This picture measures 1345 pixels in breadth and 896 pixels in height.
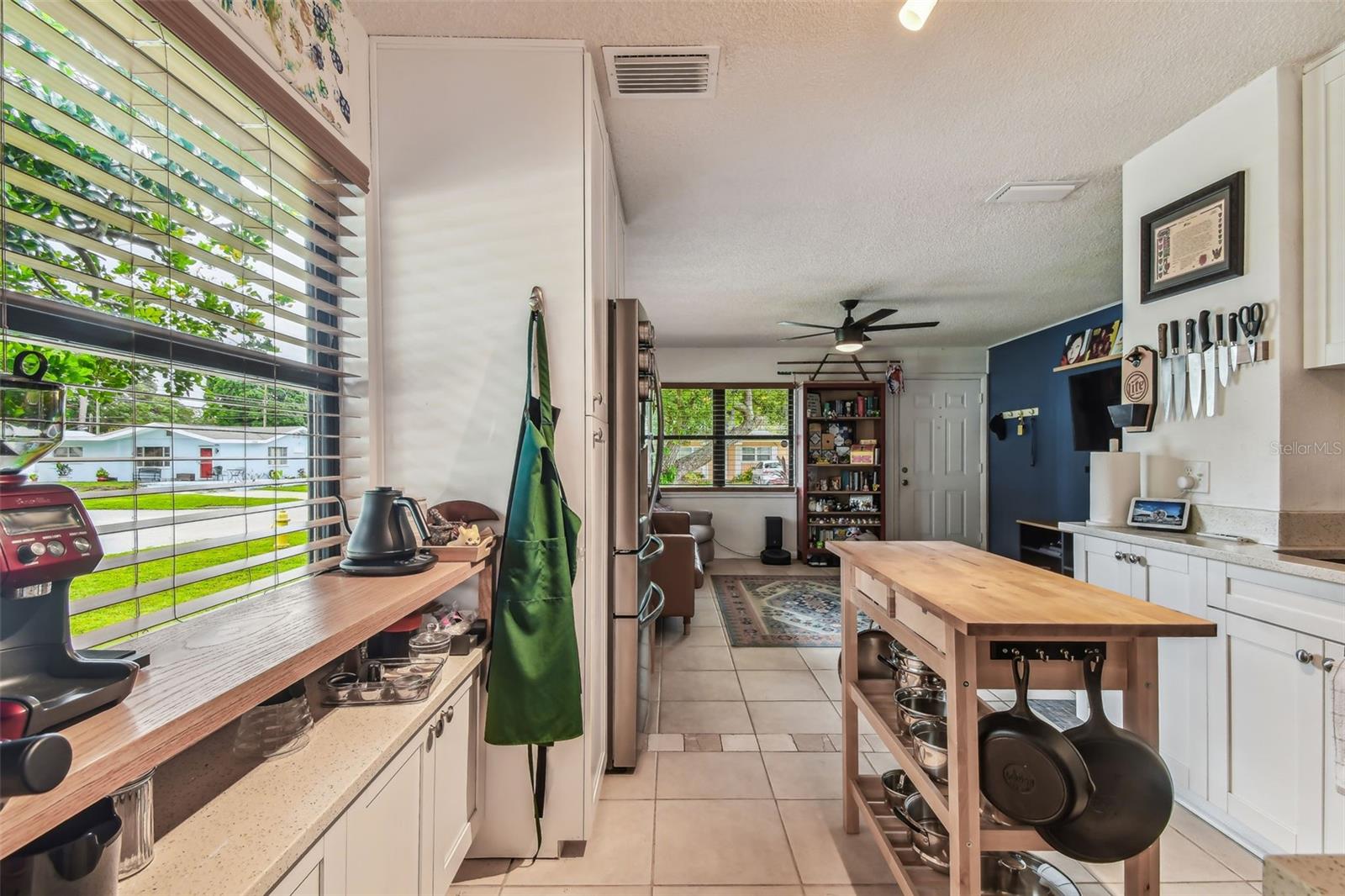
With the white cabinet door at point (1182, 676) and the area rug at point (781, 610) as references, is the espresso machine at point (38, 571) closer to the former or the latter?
the white cabinet door at point (1182, 676)

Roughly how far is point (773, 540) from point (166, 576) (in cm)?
620

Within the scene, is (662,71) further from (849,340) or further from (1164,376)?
(849,340)

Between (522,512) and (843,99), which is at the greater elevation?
(843,99)

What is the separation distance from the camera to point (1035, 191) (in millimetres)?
2771

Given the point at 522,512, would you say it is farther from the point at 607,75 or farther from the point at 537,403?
the point at 607,75

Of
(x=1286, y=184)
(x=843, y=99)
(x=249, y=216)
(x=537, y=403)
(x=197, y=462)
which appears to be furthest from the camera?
(x=843, y=99)

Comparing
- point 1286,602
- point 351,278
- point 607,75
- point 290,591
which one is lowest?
point 1286,602

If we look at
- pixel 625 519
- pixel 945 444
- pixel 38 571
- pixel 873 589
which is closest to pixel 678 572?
pixel 625 519

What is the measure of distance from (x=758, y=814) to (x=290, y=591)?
171 centimetres

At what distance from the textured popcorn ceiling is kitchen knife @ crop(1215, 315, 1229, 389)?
839 millimetres

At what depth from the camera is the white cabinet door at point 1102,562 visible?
2270 mm

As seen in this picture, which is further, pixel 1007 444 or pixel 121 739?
pixel 1007 444

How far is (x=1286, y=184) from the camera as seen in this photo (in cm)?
193

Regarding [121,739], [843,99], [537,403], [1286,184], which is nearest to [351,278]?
[537,403]
